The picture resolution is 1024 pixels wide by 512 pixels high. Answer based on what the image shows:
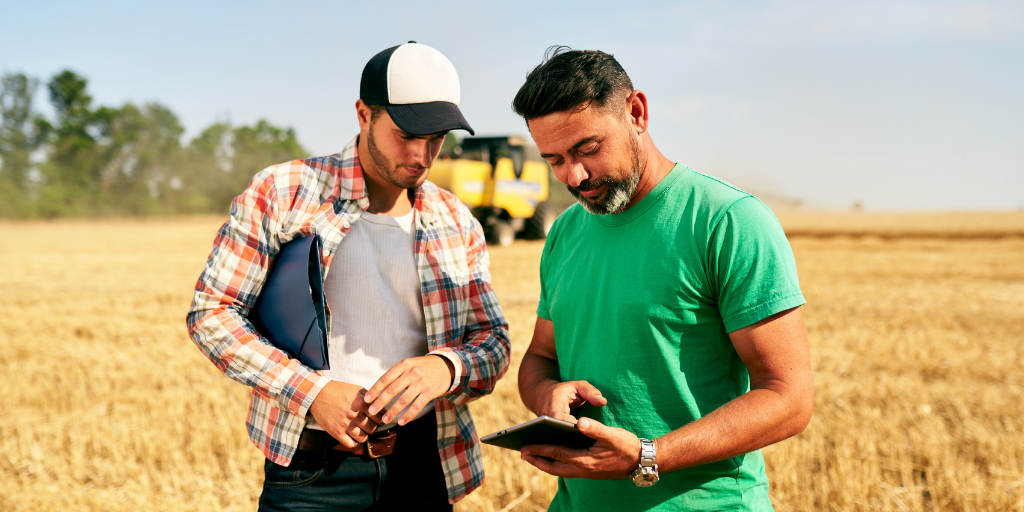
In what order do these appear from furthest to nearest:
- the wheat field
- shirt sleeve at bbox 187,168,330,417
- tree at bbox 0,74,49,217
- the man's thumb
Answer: tree at bbox 0,74,49,217 → the wheat field → shirt sleeve at bbox 187,168,330,417 → the man's thumb

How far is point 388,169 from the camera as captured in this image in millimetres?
2145

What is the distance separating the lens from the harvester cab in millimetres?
18797

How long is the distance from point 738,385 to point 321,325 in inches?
47.1

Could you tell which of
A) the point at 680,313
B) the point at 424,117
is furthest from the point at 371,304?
the point at 680,313

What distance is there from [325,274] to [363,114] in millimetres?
587

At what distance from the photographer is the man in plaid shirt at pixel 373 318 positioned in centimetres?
191

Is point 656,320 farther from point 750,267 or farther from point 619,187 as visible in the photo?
point 619,187

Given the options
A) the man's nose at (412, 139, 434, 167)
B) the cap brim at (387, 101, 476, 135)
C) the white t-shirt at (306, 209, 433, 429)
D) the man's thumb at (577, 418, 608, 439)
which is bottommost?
the man's thumb at (577, 418, 608, 439)

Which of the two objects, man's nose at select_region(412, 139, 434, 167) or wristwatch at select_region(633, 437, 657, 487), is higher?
man's nose at select_region(412, 139, 434, 167)

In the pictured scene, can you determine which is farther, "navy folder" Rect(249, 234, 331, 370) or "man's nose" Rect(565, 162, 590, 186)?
"navy folder" Rect(249, 234, 331, 370)

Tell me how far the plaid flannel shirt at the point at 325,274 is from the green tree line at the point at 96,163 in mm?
59685

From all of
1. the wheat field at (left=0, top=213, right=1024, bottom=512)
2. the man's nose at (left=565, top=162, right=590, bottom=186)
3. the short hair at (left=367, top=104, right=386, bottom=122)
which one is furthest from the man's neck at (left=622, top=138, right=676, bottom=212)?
the wheat field at (left=0, top=213, right=1024, bottom=512)

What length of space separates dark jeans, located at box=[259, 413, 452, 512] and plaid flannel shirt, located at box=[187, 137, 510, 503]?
53 millimetres

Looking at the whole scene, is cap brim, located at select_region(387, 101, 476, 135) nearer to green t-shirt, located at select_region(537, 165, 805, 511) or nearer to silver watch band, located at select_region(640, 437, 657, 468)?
green t-shirt, located at select_region(537, 165, 805, 511)
